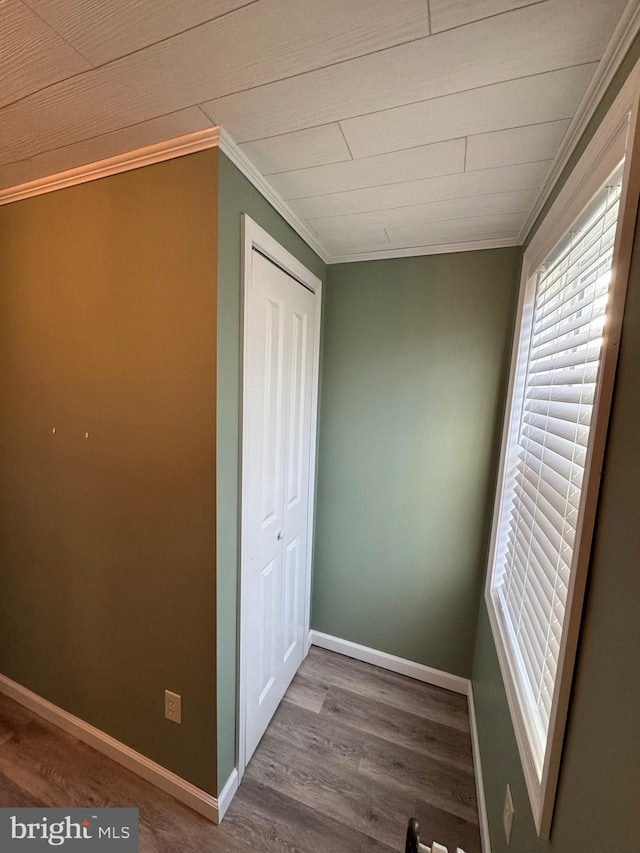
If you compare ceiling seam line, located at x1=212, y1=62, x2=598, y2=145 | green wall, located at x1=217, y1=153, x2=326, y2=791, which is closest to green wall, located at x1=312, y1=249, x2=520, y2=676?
green wall, located at x1=217, y1=153, x2=326, y2=791

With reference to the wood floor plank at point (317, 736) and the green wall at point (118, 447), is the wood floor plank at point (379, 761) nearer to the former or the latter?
the wood floor plank at point (317, 736)

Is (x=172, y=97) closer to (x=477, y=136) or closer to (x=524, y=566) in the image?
(x=477, y=136)

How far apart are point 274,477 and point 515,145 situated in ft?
4.69

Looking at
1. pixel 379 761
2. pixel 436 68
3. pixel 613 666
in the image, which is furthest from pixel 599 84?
pixel 379 761

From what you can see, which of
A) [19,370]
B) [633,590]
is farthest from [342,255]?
[633,590]

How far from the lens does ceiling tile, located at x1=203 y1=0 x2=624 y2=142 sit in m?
0.66

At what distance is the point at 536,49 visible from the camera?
72 cm

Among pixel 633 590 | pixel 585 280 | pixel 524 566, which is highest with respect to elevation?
pixel 585 280

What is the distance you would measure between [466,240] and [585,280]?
0.86 meters

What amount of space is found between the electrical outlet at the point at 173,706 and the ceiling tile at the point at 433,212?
6.66 ft

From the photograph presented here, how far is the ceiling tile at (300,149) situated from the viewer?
0.98 metres

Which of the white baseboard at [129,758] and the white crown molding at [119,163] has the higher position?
the white crown molding at [119,163]

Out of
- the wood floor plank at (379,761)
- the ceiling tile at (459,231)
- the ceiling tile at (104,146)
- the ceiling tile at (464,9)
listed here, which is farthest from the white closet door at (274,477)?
the ceiling tile at (464,9)

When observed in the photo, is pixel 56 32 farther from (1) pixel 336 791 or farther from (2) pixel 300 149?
(1) pixel 336 791
